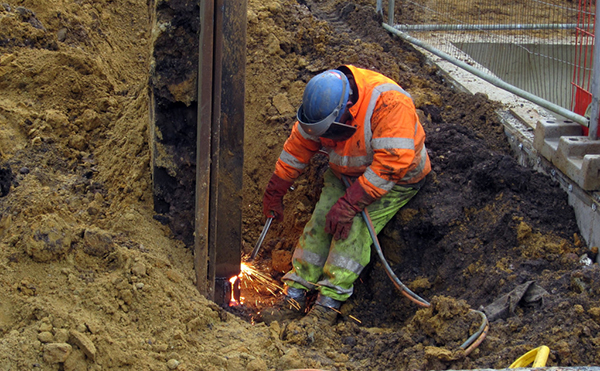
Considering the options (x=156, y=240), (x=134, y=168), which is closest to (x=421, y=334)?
(x=156, y=240)

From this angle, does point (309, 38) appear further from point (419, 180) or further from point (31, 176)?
point (31, 176)

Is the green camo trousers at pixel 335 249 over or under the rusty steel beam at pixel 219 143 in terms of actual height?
under

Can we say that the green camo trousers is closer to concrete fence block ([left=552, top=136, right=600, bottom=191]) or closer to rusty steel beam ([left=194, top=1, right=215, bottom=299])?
rusty steel beam ([left=194, top=1, right=215, bottom=299])

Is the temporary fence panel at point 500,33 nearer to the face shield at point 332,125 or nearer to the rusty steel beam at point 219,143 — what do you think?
the face shield at point 332,125

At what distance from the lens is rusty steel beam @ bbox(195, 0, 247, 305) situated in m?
3.55

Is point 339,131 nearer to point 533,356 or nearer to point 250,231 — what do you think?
point 250,231

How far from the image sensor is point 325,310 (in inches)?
164

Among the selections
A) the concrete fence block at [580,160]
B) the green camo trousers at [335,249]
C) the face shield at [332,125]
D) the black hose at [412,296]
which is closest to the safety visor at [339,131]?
the face shield at [332,125]

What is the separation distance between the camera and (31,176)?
411cm

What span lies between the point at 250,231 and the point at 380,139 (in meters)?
1.74

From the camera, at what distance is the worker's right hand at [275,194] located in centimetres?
449

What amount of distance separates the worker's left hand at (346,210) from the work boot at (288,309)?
1.94ft

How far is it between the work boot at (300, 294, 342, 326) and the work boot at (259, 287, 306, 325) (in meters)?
0.14

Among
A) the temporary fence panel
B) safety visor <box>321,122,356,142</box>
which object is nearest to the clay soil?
the temporary fence panel
